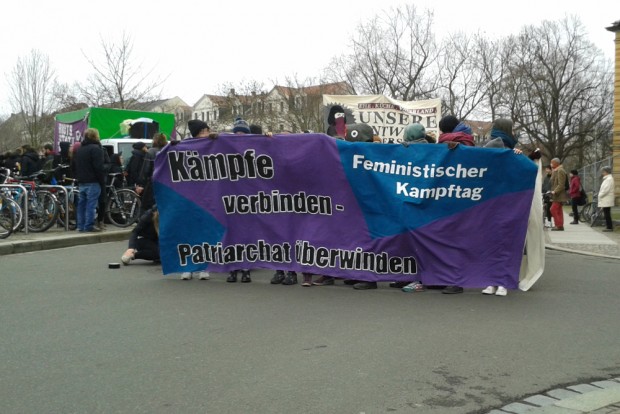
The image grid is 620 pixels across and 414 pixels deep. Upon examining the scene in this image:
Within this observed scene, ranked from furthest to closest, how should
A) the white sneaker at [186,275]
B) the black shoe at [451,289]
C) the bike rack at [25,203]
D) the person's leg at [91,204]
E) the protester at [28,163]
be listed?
the protester at [28,163]
the person's leg at [91,204]
the bike rack at [25,203]
the white sneaker at [186,275]
the black shoe at [451,289]

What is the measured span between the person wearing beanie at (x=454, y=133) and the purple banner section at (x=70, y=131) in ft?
47.0

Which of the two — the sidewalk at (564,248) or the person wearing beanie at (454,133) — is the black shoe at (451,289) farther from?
the sidewalk at (564,248)

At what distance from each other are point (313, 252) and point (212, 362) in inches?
130

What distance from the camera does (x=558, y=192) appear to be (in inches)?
691

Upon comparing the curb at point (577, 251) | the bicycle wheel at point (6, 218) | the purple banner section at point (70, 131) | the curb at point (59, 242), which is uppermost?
the purple banner section at point (70, 131)

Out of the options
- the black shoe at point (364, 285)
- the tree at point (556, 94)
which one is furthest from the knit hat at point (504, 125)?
the tree at point (556, 94)

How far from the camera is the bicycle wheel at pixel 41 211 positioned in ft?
44.8

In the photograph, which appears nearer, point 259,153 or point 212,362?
point 212,362

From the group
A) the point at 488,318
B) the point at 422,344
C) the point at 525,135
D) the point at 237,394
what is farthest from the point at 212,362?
the point at 525,135

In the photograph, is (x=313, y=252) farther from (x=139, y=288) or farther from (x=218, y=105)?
(x=218, y=105)

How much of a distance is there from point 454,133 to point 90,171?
26.7ft

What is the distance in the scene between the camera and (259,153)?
8.33 metres

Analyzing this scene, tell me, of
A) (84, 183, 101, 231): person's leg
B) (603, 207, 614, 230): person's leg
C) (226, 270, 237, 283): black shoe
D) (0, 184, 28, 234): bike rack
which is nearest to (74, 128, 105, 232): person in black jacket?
(84, 183, 101, 231): person's leg

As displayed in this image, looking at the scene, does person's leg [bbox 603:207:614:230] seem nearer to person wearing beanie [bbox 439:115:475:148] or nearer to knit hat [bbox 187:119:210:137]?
person wearing beanie [bbox 439:115:475:148]
